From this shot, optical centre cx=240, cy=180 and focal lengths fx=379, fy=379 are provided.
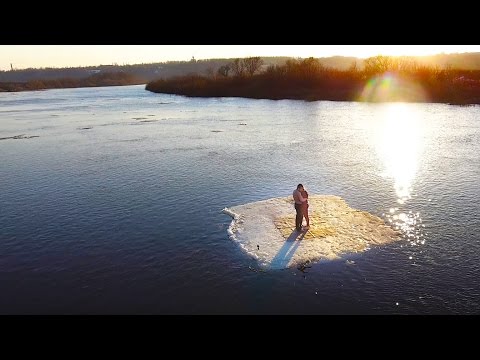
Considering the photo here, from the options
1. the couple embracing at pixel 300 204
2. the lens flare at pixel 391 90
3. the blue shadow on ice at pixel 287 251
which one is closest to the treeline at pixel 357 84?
the lens flare at pixel 391 90

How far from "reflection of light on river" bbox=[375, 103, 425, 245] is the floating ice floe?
95 centimetres

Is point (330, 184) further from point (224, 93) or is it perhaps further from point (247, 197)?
point (224, 93)

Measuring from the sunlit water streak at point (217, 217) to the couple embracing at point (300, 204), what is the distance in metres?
3.19

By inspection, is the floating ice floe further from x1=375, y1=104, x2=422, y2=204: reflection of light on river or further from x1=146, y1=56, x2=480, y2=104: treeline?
x1=146, y1=56, x2=480, y2=104: treeline

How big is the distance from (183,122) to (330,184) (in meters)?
35.7

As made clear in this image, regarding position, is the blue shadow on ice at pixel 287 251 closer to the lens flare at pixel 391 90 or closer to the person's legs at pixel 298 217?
the person's legs at pixel 298 217

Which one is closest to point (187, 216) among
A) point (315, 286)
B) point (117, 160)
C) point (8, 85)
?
point (315, 286)

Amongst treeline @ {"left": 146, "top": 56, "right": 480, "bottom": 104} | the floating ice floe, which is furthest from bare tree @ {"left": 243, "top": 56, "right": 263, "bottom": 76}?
the floating ice floe

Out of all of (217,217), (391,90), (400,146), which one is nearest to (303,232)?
(217,217)

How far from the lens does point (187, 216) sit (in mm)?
20125

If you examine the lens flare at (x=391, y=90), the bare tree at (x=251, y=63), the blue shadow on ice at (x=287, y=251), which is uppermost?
the bare tree at (x=251, y=63)

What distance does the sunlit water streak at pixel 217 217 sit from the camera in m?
13.0

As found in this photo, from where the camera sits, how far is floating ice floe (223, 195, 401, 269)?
15570 mm

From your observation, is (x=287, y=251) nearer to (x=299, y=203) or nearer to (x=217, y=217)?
(x=299, y=203)
